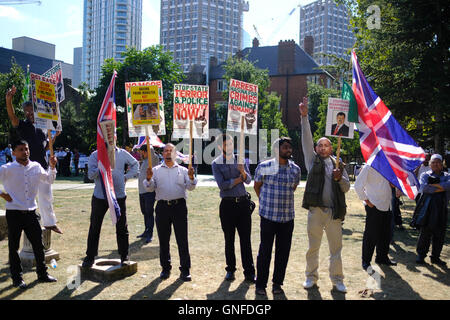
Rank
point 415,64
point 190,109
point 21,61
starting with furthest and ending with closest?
point 21,61 → point 415,64 → point 190,109

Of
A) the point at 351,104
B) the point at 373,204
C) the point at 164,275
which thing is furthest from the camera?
the point at 373,204

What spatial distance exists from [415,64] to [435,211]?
658 cm

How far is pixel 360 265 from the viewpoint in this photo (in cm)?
756

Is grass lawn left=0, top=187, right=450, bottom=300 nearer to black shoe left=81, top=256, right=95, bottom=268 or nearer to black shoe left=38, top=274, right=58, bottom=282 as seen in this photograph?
black shoe left=38, top=274, right=58, bottom=282

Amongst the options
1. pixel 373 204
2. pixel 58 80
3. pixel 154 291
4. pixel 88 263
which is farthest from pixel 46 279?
pixel 373 204

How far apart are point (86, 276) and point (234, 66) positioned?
36910mm

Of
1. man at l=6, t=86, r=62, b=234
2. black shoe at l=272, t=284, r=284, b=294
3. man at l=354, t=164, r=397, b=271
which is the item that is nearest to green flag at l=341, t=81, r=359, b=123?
man at l=354, t=164, r=397, b=271

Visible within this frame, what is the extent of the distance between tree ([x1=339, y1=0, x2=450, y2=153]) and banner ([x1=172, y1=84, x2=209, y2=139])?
25.7 feet

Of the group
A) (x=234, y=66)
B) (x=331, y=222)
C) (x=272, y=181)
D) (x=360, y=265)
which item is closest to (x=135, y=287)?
(x=272, y=181)

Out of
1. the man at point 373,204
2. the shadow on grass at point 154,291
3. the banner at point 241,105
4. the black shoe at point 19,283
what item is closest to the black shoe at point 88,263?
the black shoe at point 19,283

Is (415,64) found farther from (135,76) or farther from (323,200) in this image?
(135,76)

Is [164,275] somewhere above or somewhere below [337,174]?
below

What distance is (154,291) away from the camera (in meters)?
5.95
